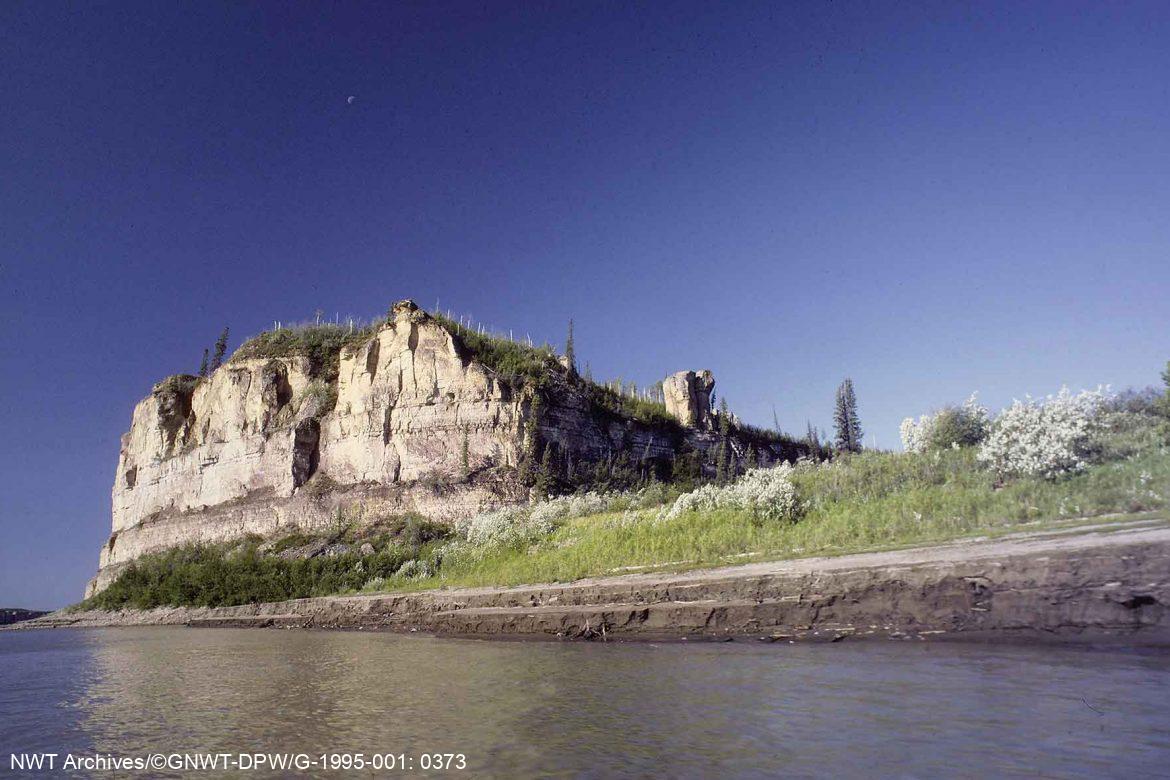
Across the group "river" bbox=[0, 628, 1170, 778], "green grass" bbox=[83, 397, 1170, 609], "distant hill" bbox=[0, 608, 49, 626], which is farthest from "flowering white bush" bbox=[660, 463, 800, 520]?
"distant hill" bbox=[0, 608, 49, 626]

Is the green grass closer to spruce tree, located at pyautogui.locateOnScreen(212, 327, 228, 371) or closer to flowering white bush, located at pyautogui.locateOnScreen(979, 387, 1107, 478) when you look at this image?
flowering white bush, located at pyautogui.locateOnScreen(979, 387, 1107, 478)

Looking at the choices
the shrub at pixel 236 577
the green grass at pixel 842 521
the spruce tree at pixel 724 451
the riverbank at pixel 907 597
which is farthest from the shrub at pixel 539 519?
the spruce tree at pixel 724 451

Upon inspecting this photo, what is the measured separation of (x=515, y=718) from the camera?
21.9 feet

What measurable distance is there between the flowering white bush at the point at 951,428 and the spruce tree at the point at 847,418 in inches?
2719

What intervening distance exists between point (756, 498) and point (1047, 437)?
7471mm

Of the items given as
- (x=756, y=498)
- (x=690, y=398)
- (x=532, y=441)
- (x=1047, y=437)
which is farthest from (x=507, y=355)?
(x=1047, y=437)

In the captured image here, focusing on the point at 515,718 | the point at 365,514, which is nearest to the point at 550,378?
the point at 365,514

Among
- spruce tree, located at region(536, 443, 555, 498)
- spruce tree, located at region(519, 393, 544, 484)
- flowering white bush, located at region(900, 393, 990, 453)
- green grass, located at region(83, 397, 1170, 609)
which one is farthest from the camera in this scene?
spruce tree, located at region(519, 393, 544, 484)

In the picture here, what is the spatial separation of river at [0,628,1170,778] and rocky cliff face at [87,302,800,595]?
31469mm

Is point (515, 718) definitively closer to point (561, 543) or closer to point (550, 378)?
point (561, 543)

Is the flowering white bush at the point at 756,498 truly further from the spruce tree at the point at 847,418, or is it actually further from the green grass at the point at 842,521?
the spruce tree at the point at 847,418

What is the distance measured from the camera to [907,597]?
9.91 metres

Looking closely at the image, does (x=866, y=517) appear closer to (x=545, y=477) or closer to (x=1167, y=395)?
(x=1167, y=395)

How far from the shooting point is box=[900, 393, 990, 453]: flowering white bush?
16562mm
